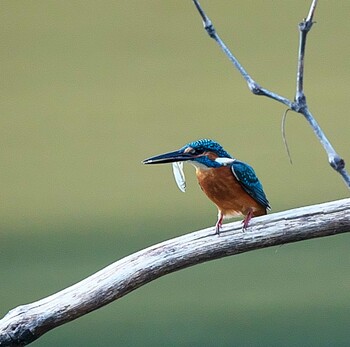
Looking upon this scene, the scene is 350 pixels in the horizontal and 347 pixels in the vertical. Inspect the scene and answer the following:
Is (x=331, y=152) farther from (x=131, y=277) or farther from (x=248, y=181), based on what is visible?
(x=131, y=277)

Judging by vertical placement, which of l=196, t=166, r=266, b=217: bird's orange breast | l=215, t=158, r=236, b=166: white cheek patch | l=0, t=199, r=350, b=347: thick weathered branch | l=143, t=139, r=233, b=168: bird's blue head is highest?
l=143, t=139, r=233, b=168: bird's blue head

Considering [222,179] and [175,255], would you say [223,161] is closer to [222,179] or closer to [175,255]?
[222,179]

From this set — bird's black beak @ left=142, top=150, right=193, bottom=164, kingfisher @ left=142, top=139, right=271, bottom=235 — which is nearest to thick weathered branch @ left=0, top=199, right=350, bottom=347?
kingfisher @ left=142, top=139, right=271, bottom=235

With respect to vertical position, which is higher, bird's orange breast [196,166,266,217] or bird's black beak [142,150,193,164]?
bird's black beak [142,150,193,164]

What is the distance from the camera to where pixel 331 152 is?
125 cm

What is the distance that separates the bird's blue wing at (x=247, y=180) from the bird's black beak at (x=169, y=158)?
0.09 metres

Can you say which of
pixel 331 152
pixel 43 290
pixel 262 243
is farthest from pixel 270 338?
pixel 331 152

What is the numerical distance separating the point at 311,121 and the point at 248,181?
0.21 meters

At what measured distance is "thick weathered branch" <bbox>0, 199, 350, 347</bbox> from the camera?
4.50ft

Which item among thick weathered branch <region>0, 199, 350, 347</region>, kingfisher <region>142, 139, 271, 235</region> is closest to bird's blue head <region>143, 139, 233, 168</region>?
kingfisher <region>142, 139, 271, 235</region>

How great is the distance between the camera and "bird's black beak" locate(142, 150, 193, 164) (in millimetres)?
1358

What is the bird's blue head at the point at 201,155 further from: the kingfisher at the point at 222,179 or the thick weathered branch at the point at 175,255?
the thick weathered branch at the point at 175,255

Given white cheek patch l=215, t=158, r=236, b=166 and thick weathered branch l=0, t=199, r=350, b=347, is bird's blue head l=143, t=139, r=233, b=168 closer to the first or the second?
white cheek patch l=215, t=158, r=236, b=166

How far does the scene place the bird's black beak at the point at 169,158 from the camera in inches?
53.5
